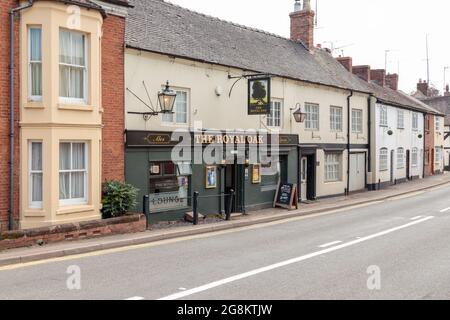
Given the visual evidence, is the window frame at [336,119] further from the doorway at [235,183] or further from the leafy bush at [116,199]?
the leafy bush at [116,199]

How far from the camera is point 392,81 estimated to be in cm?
4094

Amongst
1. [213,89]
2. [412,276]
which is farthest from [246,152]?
[412,276]

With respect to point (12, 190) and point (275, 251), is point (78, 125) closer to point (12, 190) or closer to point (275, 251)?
point (12, 190)

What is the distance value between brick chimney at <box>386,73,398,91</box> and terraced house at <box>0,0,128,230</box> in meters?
31.4

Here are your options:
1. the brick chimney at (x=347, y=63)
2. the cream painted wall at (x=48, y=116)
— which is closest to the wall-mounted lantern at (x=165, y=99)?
the cream painted wall at (x=48, y=116)

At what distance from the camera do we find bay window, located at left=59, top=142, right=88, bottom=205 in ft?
44.3

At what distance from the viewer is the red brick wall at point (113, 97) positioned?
1483 centimetres

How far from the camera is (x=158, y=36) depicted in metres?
17.9

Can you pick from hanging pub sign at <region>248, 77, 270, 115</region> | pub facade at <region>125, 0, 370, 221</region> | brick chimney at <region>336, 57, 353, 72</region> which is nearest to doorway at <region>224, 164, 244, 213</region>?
pub facade at <region>125, 0, 370, 221</region>

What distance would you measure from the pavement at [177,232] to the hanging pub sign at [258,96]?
13.0 feet

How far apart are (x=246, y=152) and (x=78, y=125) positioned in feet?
26.9

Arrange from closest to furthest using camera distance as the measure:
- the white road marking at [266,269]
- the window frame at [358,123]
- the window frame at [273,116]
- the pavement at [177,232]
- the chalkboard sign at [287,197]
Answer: the white road marking at [266,269]
the pavement at [177,232]
the chalkboard sign at [287,197]
the window frame at [273,116]
the window frame at [358,123]

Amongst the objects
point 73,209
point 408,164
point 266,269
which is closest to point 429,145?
point 408,164

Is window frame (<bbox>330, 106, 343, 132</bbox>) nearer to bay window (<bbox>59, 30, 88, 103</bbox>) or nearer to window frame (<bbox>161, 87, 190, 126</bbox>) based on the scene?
window frame (<bbox>161, 87, 190, 126</bbox>)
